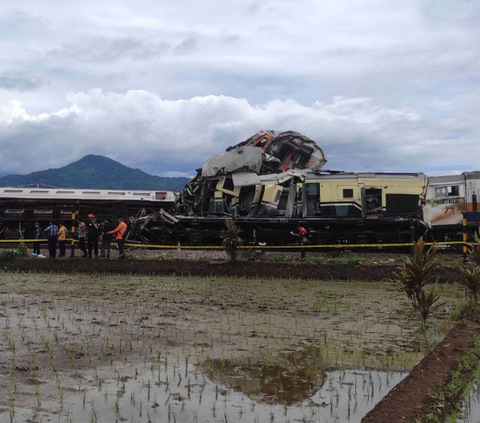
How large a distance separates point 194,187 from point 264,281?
11239 millimetres

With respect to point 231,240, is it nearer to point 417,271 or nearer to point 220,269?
point 220,269

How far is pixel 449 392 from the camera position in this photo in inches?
214

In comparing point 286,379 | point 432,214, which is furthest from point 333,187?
point 286,379

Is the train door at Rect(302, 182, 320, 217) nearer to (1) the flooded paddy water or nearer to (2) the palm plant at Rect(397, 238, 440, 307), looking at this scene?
(1) the flooded paddy water

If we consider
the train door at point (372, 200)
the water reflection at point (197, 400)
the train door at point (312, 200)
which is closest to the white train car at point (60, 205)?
the train door at point (312, 200)

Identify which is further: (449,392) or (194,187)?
(194,187)

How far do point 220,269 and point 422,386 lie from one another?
11.9 meters

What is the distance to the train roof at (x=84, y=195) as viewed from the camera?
28.7 meters

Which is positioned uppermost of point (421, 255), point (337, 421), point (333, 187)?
point (333, 187)

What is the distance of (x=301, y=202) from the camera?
2291cm

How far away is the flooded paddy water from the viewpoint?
17.0 ft

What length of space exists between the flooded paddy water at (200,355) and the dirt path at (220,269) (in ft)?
11.8

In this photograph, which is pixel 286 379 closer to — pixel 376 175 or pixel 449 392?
pixel 449 392

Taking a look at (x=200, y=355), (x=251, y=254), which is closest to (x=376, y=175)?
(x=251, y=254)
